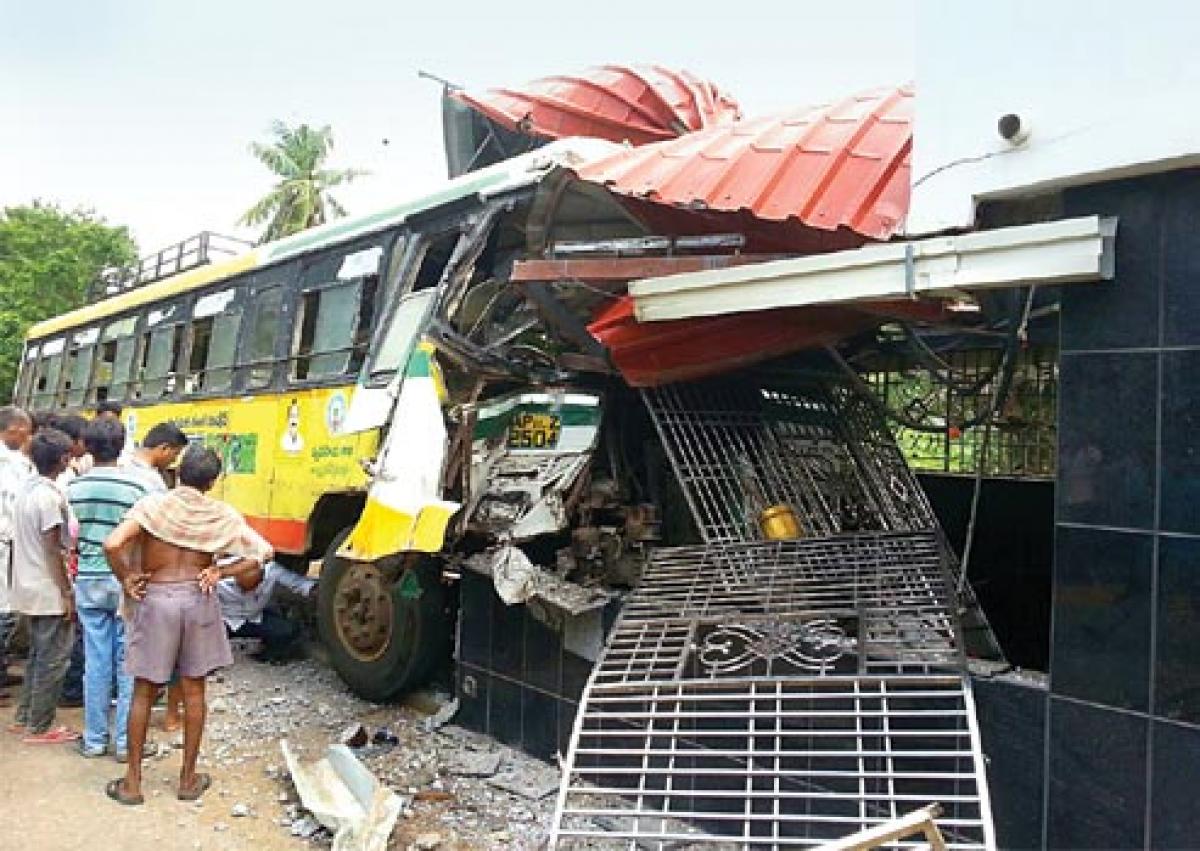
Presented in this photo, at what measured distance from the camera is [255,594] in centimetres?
635

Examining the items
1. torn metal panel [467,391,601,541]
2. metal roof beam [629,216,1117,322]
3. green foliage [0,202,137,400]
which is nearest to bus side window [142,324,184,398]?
torn metal panel [467,391,601,541]

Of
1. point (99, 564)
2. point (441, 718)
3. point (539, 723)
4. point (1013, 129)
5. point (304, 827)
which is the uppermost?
point (1013, 129)

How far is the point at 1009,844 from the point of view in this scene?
2.77m

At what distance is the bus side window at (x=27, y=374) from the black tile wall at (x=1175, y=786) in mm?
13269

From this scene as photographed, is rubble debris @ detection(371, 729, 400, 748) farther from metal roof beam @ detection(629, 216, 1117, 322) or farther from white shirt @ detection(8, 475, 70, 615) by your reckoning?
metal roof beam @ detection(629, 216, 1117, 322)

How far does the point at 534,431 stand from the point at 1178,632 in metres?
2.91

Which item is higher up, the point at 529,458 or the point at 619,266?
the point at 619,266

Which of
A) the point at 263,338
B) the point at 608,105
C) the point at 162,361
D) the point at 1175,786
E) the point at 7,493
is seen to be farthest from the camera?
the point at 162,361

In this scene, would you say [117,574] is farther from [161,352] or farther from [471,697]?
[161,352]

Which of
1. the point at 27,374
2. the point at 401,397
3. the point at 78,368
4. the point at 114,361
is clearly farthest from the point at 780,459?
the point at 27,374

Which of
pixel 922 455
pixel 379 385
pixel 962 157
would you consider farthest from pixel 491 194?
pixel 922 455

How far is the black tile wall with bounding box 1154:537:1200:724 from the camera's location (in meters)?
2.39

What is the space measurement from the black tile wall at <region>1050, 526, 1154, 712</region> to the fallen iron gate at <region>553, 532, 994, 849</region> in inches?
12.5

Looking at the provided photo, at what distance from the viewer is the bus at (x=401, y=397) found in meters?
4.35
